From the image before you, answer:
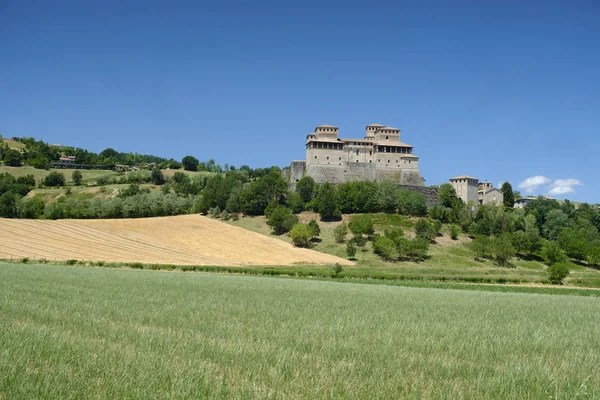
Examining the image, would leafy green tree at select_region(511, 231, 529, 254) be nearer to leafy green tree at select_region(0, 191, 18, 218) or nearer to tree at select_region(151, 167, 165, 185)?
leafy green tree at select_region(0, 191, 18, 218)

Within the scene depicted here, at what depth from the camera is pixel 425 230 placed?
88062 millimetres

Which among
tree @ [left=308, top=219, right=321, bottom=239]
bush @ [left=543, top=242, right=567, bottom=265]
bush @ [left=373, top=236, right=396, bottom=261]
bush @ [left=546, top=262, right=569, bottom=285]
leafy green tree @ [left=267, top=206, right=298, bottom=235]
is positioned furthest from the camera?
leafy green tree @ [left=267, top=206, right=298, bottom=235]

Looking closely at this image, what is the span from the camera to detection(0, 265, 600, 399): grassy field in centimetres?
656

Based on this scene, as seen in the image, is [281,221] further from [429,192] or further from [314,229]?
[429,192]

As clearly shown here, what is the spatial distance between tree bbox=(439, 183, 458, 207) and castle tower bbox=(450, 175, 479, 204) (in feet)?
36.6

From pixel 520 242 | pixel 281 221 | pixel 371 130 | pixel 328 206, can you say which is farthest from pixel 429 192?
pixel 281 221

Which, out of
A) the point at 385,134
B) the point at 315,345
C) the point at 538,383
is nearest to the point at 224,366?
the point at 315,345

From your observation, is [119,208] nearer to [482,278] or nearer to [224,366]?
[482,278]

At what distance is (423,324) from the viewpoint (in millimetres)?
13711

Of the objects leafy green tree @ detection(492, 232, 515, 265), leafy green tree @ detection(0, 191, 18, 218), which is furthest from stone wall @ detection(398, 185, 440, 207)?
leafy green tree @ detection(0, 191, 18, 218)

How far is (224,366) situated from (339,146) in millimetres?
112040

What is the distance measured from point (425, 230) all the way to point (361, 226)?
12.7m

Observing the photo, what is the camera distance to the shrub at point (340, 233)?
85.2 meters

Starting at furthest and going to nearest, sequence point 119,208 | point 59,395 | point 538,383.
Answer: point 119,208 < point 538,383 < point 59,395
